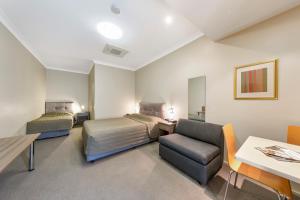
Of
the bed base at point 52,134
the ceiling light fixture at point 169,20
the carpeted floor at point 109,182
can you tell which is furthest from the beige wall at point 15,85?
the ceiling light fixture at point 169,20

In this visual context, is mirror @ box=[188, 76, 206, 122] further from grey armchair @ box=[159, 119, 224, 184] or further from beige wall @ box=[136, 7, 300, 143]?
grey armchair @ box=[159, 119, 224, 184]

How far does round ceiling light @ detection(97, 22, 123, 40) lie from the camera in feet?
7.24

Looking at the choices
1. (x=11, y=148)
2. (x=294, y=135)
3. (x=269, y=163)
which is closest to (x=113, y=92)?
(x=11, y=148)

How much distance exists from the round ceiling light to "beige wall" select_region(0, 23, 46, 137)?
5.89ft

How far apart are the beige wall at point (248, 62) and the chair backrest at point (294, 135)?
0.59ft

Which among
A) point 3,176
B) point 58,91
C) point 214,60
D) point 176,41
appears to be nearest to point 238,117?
point 214,60

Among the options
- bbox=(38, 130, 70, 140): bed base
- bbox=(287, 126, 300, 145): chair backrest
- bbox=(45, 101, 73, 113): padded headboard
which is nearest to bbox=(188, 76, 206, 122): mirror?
bbox=(287, 126, 300, 145): chair backrest

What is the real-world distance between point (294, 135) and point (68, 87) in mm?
7222

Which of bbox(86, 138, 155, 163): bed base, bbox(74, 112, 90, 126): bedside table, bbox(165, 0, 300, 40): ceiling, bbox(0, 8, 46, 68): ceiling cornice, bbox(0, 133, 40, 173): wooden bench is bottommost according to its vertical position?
bbox(86, 138, 155, 163): bed base

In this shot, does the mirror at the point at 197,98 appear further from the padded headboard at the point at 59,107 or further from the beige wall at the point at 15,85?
the padded headboard at the point at 59,107

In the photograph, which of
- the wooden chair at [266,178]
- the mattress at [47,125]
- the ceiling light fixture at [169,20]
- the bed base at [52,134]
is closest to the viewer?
the wooden chair at [266,178]

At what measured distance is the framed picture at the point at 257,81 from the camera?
1.64 m

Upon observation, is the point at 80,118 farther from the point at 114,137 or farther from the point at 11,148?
the point at 11,148

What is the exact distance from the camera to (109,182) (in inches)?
66.4
